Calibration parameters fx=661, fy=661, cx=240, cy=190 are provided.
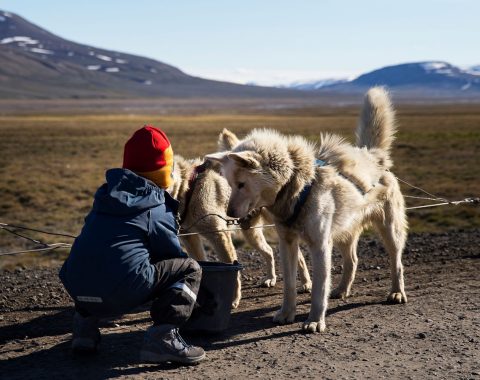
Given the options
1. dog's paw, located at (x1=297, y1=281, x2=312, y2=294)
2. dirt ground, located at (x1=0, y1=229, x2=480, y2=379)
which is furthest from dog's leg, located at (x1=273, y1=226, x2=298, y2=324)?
dog's paw, located at (x1=297, y1=281, x2=312, y2=294)

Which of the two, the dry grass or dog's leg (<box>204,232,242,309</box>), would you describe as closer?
dog's leg (<box>204,232,242,309</box>)

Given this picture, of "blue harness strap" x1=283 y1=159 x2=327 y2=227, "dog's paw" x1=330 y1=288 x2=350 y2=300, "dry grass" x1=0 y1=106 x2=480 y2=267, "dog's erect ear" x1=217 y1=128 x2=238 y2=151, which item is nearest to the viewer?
"blue harness strap" x1=283 y1=159 x2=327 y2=227

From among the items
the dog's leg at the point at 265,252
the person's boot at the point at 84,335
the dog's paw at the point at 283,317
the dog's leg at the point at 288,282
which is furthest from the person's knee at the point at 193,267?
the dog's leg at the point at 265,252

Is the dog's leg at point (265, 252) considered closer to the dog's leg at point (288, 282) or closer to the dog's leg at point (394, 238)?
the dog's leg at point (394, 238)

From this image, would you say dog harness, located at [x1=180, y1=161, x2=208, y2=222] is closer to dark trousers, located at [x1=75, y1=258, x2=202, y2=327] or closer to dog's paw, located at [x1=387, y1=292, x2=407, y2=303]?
dark trousers, located at [x1=75, y1=258, x2=202, y2=327]

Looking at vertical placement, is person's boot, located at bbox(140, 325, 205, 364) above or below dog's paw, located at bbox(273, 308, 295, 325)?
above

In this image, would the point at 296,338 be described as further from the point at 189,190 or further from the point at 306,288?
the point at 189,190

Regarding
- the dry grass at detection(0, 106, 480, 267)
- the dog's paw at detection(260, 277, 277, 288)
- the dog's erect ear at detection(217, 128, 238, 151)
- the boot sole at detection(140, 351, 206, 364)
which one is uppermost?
the dog's erect ear at detection(217, 128, 238, 151)

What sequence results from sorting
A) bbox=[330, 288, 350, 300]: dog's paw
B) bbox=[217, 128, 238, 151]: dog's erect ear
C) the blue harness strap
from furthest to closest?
1. bbox=[217, 128, 238, 151]: dog's erect ear
2. bbox=[330, 288, 350, 300]: dog's paw
3. the blue harness strap

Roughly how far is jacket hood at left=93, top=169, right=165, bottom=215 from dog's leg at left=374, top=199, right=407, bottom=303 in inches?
A: 118

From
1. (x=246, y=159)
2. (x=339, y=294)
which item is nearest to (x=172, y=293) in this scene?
(x=246, y=159)

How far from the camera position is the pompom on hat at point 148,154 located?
5.12 metres

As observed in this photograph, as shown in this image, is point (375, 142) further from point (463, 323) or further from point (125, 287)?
point (125, 287)

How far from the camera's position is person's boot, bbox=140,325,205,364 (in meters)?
4.93
